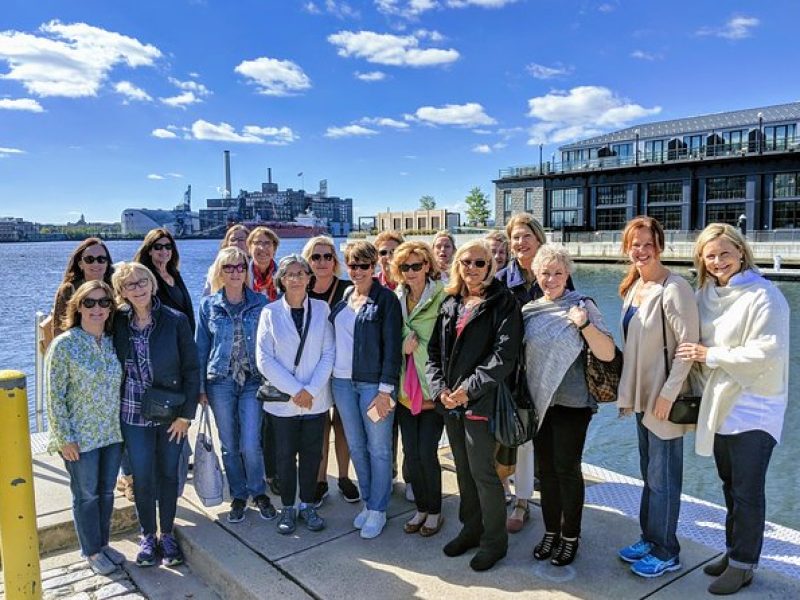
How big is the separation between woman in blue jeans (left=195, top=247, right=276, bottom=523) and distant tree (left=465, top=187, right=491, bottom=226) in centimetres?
7885

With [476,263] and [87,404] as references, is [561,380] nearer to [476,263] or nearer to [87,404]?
[476,263]

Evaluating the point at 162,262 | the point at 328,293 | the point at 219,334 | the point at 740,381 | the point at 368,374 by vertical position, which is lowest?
the point at 368,374

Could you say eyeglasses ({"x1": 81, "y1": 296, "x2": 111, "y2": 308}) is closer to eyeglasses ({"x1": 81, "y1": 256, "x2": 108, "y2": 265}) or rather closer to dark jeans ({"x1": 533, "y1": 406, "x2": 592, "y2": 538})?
eyeglasses ({"x1": 81, "y1": 256, "x2": 108, "y2": 265})

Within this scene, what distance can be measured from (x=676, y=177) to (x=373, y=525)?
185ft

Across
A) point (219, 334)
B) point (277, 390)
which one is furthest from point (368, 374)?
point (219, 334)

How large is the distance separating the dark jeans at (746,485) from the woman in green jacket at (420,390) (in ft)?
5.48

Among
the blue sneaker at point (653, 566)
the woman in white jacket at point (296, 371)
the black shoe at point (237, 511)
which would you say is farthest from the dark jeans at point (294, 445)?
the blue sneaker at point (653, 566)

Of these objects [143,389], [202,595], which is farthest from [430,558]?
[143,389]

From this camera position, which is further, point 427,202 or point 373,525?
point 427,202

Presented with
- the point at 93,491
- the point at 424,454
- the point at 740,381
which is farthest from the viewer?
the point at 424,454

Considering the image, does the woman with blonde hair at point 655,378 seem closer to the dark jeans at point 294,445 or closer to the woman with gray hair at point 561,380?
the woman with gray hair at point 561,380

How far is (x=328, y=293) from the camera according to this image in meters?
4.48

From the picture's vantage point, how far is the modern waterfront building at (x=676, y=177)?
4850 centimetres

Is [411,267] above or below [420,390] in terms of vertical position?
above
